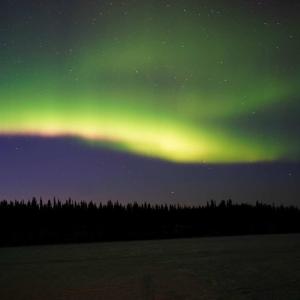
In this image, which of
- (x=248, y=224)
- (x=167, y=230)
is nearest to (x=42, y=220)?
(x=167, y=230)

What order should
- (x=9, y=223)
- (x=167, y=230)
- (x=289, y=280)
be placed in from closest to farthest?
(x=289, y=280) → (x=9, y=223) → (x=167, y=230)

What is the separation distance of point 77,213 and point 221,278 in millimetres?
119500

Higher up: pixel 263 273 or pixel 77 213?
pixel 77 213

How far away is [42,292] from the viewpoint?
88.5ft

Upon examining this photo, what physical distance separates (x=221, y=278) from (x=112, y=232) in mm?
126660

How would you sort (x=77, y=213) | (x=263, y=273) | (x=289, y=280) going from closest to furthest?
1. (x=289, y=280)
2. (x=263, y=273)
3. (x=77, y=213)

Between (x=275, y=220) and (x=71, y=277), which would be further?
(x=275, y=220)

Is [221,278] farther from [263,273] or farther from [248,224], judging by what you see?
[248,224]

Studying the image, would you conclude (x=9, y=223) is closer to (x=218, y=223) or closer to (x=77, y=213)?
(x=77, y=213)

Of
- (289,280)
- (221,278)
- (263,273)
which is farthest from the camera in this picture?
(263,273)

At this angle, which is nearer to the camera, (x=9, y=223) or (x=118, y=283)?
(x=118, y=283)

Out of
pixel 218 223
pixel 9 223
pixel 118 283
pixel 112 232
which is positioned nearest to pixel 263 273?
pixel 118 283

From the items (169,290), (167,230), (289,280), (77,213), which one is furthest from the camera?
(167,230)

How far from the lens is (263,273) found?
111 ft
